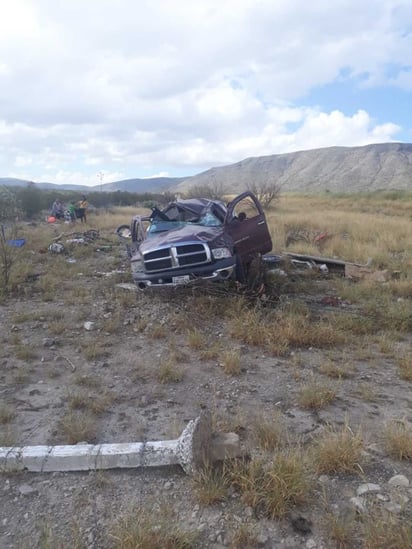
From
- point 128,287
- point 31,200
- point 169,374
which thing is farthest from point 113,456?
point 31,200

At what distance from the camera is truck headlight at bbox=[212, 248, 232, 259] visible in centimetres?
604

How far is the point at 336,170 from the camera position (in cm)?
10275

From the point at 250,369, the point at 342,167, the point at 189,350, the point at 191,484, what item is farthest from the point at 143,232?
the point at 342,167

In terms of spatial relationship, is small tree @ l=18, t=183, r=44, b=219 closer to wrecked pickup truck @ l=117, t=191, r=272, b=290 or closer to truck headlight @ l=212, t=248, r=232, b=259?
wrecked pickup truck @ l=117, t=191, r=272, b=290

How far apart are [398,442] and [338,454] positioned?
1.53ft

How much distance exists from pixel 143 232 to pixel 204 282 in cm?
310

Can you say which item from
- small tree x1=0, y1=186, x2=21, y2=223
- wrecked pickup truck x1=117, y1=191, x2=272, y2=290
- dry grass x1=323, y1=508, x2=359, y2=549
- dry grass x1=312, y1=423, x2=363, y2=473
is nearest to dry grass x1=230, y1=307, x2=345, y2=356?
wrecked pickup truck x1=117, y1=191, x2=272, y2=290

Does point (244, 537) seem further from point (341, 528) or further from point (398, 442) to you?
point (398, 442)

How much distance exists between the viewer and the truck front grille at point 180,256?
598 centimetres

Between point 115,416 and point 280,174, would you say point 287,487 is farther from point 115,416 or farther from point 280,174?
point 280,174

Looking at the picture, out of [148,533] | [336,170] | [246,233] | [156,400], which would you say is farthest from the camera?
[336,170]

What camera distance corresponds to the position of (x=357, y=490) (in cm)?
237

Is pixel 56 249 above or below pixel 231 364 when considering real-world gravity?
above

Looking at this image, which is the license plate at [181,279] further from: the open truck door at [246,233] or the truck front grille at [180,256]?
the open truck door at [246,233]
